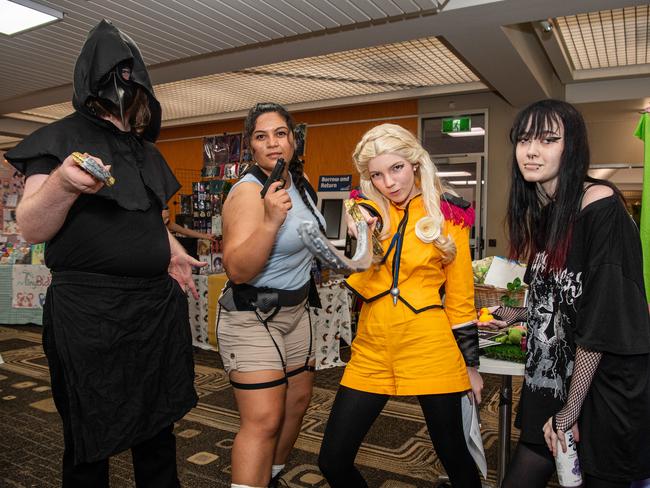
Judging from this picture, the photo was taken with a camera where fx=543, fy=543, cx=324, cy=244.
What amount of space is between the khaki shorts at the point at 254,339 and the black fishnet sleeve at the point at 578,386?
93 centimetres

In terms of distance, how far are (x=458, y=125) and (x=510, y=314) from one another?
6870mm

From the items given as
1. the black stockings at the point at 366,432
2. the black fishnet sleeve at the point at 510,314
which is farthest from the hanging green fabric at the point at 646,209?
the black stockings at the point at 366,432

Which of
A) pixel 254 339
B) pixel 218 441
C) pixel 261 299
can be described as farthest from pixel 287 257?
pixel 218 441

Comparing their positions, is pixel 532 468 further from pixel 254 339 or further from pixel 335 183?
pixel 335 183

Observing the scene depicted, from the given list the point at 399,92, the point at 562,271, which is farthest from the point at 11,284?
the point at 562,271

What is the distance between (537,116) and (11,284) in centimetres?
716

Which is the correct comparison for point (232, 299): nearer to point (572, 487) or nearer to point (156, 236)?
point (156, 236)

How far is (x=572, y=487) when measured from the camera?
54.6 inches

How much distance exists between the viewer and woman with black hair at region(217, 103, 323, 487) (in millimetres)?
1801

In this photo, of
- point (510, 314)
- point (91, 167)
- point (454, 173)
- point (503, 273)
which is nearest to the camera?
point (91, 167)

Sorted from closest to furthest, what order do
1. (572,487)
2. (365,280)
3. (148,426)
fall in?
(572,487) < (148,426) < (365,280)

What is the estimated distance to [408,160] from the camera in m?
1.79

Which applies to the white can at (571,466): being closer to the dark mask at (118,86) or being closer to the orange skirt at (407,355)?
the orange skirt at (407,355)

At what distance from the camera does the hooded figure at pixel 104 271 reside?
4.92 feet
